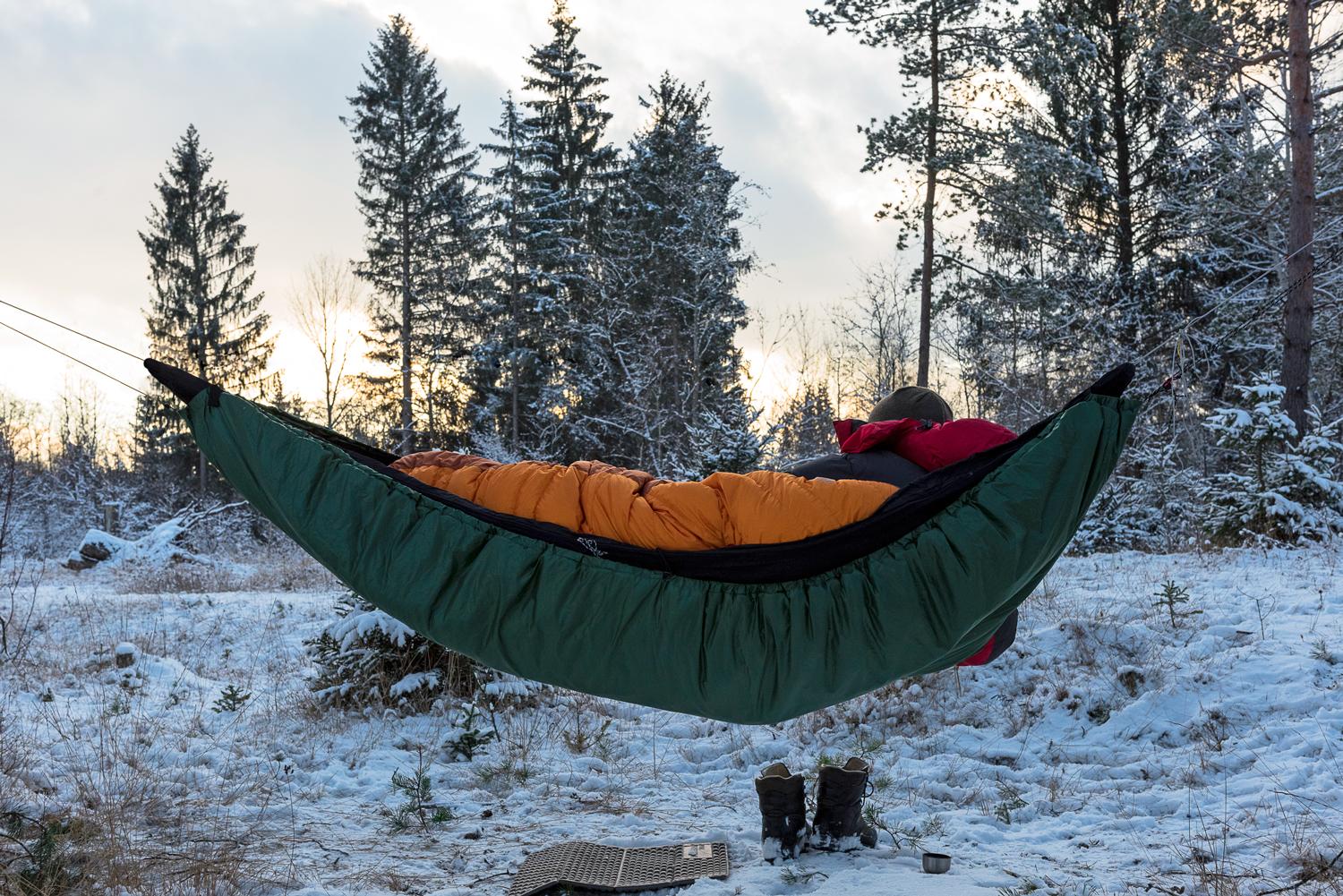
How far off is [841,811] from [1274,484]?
5.69m

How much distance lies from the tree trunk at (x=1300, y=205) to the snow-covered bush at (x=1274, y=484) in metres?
0.89

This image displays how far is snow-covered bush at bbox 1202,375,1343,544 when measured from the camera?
6570 mm

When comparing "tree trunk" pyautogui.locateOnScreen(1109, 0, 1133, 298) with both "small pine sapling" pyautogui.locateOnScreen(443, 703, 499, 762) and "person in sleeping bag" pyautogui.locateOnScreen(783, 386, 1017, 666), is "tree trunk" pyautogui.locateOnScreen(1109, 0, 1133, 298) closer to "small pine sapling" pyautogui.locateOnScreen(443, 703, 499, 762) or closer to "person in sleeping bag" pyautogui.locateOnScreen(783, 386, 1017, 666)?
"small pine sapling" pyautogui.locateOnScreen(443, 703, 499, 762)

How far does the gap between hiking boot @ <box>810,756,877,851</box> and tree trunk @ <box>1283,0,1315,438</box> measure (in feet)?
22.6

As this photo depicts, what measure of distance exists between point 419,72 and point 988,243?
474 inches

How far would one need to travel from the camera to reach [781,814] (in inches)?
121

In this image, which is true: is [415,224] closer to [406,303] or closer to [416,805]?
[406,303]

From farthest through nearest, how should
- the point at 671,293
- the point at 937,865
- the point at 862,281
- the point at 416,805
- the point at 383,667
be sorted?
1. the point at 671,293
2. the point at 862,281
3. the point at 383,667
4. the point at 416,805
5. the point at 937,865

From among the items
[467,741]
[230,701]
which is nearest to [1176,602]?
[467,741]

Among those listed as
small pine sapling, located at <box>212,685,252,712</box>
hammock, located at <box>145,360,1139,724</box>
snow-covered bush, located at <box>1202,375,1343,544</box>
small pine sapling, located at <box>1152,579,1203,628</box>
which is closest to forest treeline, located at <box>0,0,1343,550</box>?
snow-covered bush, located at <box>1202,375,1343,544</box>

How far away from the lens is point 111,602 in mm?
6953

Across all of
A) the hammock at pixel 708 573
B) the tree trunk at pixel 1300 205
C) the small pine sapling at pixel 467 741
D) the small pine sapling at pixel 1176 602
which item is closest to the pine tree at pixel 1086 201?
the tree trunk at pixel 1300 205

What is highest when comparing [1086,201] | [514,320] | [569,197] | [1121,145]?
[569,197]

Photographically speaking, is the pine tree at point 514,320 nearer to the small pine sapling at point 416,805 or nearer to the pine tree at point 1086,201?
the pine tree at point 1086,201
